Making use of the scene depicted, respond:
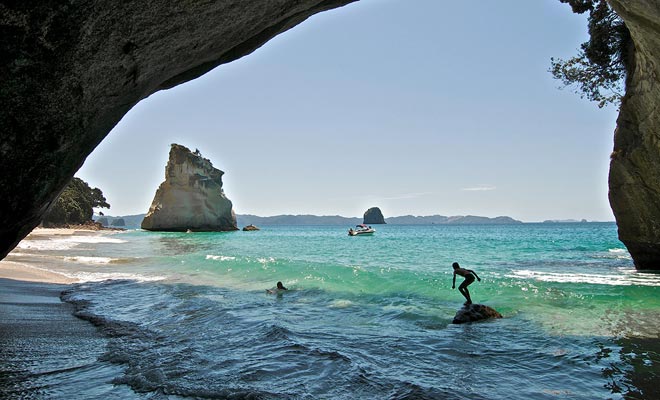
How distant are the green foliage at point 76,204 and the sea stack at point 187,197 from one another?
1295 cm

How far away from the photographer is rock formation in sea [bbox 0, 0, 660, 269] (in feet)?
14.1

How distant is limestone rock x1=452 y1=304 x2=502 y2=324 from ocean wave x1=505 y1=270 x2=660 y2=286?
7.59 meters

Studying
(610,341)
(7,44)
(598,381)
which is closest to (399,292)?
(610,341)

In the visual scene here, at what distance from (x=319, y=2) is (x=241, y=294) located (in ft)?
35.4

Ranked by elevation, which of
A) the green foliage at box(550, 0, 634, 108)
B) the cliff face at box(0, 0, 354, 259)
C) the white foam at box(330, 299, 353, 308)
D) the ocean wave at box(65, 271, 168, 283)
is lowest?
the white foam at box(330, 299, 353, 308)

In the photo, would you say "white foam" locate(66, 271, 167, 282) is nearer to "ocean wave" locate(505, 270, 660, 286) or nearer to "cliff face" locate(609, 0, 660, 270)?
"ocean wave" locate(505, 270, 660, 286)

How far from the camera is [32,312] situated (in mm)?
9977

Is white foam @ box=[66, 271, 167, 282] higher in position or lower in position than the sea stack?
lower

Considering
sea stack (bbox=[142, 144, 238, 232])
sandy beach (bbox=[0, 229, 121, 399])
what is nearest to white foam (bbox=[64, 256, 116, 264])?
sandy beach (bbox=[0, 229, 121, 399])

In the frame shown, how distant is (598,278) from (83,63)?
62.0ft

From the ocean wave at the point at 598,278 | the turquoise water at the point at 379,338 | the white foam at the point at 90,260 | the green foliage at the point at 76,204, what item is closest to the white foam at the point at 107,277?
the turquoise water at the point at 379,338

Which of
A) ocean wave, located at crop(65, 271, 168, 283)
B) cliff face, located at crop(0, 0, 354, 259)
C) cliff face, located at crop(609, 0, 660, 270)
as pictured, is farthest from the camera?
ocean wave, located at crop(65, 271, 168, 283)

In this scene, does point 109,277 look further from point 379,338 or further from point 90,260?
point 379,338

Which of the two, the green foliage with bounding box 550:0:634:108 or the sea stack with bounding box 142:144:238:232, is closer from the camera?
the green foliage with bounding box 550:0:634:108
